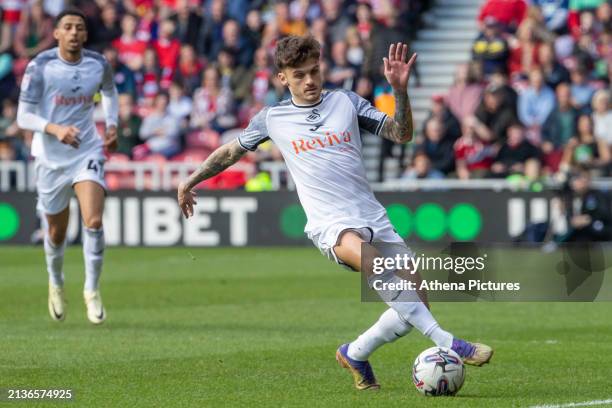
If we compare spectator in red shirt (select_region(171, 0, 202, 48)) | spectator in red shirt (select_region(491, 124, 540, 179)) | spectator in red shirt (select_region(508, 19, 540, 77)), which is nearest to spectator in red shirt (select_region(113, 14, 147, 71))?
spectator in red shirt (select_region(171, 0, 202, 48))

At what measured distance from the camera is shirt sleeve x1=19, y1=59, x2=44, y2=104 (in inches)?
505

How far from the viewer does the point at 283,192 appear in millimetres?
22734

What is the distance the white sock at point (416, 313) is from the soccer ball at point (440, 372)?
69 millimetres

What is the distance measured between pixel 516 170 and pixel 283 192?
11.8 ft

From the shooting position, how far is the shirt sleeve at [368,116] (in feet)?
28.5

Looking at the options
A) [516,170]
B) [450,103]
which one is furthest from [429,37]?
[516,170]

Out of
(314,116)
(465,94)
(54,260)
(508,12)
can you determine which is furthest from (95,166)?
(508,12)

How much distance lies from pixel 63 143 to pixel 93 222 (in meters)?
0.73

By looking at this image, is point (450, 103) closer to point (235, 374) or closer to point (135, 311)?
point (135, 311)

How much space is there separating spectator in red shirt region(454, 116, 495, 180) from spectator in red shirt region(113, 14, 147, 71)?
6472mm

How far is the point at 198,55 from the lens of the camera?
87.2 ft

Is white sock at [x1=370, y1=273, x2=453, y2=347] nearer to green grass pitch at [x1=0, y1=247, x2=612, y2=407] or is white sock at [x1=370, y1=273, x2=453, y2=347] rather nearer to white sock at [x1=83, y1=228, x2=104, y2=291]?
green grass pitch at [x1=0, y1=247, x2=612, y2=407]

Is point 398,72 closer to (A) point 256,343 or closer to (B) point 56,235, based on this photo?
(A) point 256,343

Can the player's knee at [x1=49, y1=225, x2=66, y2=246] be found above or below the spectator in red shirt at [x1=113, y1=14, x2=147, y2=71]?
below
